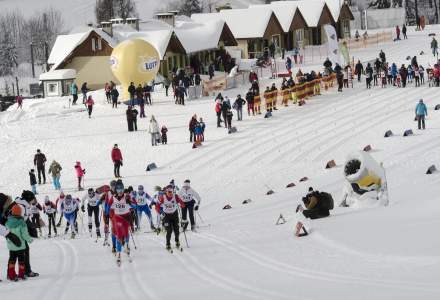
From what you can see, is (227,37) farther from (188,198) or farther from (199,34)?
(188,198)

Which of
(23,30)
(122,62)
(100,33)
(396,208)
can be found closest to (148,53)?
(122,62)

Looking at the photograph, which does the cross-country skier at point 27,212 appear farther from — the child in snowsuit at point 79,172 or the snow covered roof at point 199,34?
the snow covered roof at point 199,34

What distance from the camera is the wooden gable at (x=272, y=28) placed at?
2377 inches

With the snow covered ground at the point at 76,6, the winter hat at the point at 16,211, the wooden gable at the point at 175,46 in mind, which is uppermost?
the snow covered ground at the point at 76,6

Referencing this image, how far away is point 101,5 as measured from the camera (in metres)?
124

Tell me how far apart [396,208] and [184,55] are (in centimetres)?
3767

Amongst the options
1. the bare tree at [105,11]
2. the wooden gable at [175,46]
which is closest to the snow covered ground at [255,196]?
the wooden gable at [175,46]

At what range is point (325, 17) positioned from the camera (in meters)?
67.4

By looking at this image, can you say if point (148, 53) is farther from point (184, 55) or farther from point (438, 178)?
point (438, 178)

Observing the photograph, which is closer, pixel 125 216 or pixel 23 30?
pixel 125 216

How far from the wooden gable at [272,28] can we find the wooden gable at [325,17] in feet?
18.5

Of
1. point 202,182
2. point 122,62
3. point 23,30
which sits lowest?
point 202,182

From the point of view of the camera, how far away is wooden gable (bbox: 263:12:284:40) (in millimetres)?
60375

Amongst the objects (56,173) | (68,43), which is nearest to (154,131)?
(56,173)
